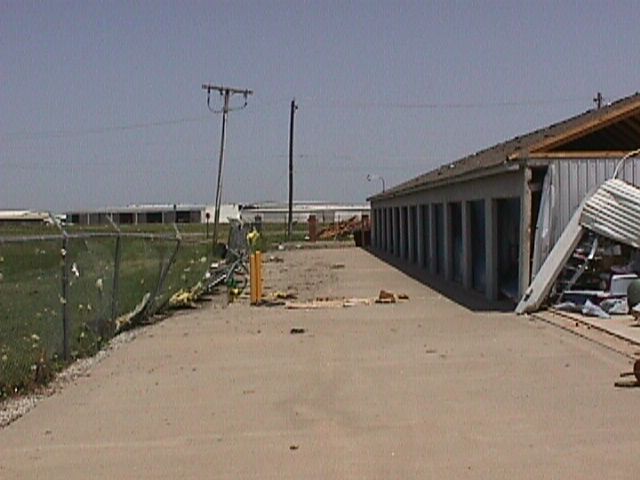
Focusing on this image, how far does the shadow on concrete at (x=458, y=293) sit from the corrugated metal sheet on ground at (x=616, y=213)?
216cm

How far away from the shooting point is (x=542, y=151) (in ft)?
61.4

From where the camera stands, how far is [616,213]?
684 inches

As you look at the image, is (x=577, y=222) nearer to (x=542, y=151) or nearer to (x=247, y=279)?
(x=542, y=151)

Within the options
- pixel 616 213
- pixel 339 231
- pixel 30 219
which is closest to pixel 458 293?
pixel 616 213

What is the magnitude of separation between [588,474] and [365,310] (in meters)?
12.7

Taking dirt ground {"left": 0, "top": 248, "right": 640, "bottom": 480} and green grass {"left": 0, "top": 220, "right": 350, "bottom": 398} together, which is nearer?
dirt ground {"left": 0, "top": 248, "right": 640, "bottom": 480}

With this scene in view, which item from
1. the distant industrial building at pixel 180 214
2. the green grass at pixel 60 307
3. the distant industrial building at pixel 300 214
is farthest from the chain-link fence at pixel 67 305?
the distant industrial building at pixel 180 214

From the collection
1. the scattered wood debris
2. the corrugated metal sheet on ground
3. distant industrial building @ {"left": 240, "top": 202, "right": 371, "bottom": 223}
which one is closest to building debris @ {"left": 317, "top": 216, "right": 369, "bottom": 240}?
distant industrial building @ {"left": 240, "top": 202, "right": 371, "bottom": 223}

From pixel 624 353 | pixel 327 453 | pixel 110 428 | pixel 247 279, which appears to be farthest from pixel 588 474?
pixel 247 279

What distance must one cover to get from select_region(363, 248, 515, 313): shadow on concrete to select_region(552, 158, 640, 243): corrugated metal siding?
5.87ft

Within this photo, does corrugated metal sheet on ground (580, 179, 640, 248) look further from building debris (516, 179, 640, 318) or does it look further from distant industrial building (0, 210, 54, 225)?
distant industrial building (0, 210, 54, 225)

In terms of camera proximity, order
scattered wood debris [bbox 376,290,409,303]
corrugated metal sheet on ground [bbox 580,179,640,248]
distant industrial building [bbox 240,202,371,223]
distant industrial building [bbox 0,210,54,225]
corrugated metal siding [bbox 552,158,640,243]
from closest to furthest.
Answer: corrugated metal sheet on ground [bbox 580,179,640,248], corrugated metal siding [bbox 552,158,640,243], scattered wood debris [bbox 376,290,409,303], distant industrial building [bbox 0,210,54,225], distant industrial building [bbox 240,202,371,223]

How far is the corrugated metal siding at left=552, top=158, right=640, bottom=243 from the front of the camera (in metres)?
18.3

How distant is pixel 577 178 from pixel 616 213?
1288 mm
